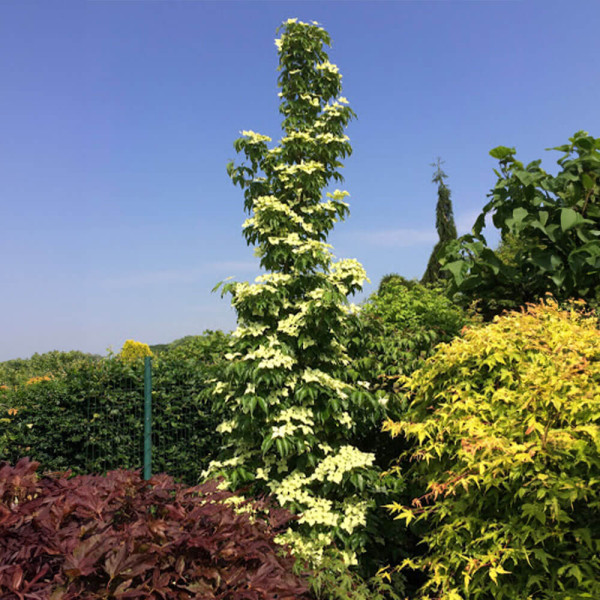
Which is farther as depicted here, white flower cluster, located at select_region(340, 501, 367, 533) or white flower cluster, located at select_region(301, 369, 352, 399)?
white flower cluster, located at select_region(301, 369, 352, 399)

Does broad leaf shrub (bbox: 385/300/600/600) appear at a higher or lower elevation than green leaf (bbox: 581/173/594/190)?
lower

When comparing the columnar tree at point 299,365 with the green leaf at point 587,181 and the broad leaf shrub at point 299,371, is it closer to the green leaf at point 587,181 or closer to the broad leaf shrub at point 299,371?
the broad leaf shrub at point 299,371

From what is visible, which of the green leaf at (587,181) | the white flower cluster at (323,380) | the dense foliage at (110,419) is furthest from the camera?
the dense foliage at (110,419)

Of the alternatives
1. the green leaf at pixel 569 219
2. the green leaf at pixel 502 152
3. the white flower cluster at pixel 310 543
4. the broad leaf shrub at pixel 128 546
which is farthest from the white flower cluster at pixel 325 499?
the green leaf at pixel 502 152

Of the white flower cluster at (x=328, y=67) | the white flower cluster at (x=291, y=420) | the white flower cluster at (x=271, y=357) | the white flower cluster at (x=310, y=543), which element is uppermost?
the white flower cluster at (x=328, y=67)

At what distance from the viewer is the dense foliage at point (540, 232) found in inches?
220

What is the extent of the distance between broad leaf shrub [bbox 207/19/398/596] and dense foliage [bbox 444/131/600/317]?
172 cm

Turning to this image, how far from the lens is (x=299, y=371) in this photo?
4891 mm

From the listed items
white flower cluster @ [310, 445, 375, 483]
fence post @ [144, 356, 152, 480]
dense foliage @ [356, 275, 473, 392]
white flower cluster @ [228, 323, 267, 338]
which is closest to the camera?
white flower cluster @ [310, 445, 375, 483]

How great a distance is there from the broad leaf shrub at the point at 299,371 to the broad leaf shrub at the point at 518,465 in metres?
0.82

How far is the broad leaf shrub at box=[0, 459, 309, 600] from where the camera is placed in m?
2.07

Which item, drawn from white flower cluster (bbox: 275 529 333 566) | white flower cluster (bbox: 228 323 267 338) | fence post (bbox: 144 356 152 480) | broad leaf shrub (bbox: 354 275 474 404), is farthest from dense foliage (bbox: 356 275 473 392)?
fence post (bbox: 144 356 152 480)

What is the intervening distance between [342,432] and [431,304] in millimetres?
A: 2029

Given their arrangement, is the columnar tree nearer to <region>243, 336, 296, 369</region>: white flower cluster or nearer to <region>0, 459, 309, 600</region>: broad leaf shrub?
<region>243, 336, 296, 369</region>: white flower cluster
